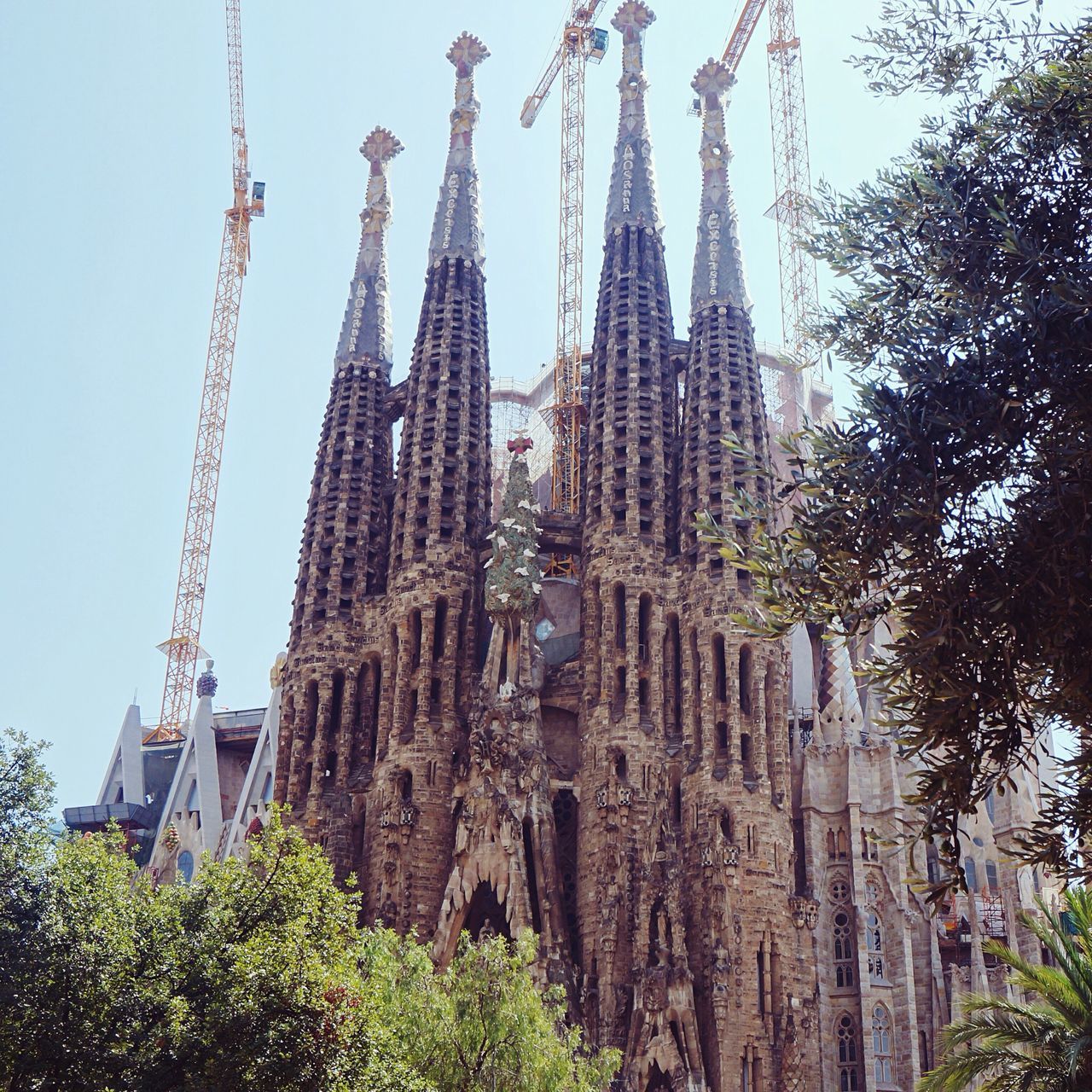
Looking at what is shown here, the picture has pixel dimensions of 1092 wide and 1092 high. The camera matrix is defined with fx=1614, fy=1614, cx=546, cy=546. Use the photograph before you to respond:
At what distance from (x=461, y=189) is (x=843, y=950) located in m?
24.7

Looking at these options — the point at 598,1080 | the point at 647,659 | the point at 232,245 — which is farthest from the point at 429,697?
the point at 232,245

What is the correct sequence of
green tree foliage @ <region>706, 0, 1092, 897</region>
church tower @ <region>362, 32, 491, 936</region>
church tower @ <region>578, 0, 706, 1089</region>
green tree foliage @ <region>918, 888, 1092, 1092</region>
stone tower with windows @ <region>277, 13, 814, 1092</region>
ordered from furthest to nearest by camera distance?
church tower @ <region>362, 32, 491, 936</region> → stone tower with windows @ <region>277, 13, 814, 1092</region> → church tower @ <region>578, 0, 706, 1089</region> → green tree foliage @ <region>918, 888, 1092, 1092</region> → green tree foliage @ <region>706, 0, 1092, 897</region>

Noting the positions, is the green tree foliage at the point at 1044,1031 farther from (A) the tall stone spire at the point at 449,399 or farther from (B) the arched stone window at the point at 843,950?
(A) the tall stone spire at the point at 449,399

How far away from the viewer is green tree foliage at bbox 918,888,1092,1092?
18.2m

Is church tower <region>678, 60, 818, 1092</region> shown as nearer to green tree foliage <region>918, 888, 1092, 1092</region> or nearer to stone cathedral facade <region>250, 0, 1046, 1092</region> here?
stone cathedral facade <region>250, 0, 1046, 1092</region>

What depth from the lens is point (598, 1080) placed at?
29281 mm

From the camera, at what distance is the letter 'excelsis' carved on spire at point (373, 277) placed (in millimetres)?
48031

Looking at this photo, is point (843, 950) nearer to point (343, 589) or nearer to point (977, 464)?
point (343, 589)

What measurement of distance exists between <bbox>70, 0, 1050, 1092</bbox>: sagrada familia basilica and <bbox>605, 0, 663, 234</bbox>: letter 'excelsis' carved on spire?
0.09 m

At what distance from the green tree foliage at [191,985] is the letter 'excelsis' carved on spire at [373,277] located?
89.6 feet

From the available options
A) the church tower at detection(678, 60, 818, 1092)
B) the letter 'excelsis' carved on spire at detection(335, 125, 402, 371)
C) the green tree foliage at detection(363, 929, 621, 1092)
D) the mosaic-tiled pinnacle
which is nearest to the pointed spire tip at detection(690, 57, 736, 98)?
the church tower at detection(678, 60, 818, 1092)

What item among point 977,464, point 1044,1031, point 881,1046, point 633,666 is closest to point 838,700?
point 633,666

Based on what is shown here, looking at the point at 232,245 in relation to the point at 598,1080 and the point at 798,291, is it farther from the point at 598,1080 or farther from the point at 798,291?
the point at 598,1080

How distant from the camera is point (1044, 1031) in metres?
18.9
